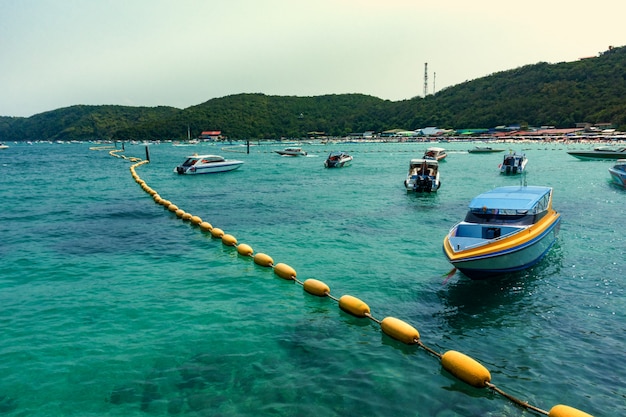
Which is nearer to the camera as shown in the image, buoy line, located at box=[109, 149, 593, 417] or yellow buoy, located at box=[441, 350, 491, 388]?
buoy line, located at box=[109, 149, 593, 417]

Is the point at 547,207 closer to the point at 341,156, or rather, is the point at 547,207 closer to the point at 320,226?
the point at 320,226

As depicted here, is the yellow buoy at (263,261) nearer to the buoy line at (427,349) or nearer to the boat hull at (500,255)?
the buoy line at (427,349)

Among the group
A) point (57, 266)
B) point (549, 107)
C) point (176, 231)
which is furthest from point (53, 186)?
point (549, 107)

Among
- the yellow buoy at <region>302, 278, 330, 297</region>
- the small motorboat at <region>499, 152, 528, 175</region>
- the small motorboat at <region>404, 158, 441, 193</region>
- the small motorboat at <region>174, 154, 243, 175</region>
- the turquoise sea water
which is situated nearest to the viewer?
the turquoise sea water

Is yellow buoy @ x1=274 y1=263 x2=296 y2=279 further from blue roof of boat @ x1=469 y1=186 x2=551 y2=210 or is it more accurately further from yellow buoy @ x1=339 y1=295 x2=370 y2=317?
blue roof of boat @ x1=469 y1=186 x2=551 y2=210

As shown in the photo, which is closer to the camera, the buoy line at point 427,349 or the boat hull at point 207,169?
the buoy line at point 427,349

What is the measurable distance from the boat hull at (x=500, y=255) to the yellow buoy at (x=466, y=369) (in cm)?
508

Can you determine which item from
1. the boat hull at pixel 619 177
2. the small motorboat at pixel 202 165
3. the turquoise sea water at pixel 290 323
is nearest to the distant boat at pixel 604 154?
the boat hull at pixel 619 177

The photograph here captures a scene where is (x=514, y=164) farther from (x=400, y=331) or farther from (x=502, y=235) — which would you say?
(x=400, y=331)

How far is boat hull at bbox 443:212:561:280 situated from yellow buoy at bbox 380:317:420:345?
4.01 meters

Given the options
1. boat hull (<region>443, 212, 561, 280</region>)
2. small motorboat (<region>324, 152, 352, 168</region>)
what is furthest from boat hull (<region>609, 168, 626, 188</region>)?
small motorboat (<region>324, 152, 352, 168</region>)

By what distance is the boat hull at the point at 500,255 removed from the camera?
13.8 meters

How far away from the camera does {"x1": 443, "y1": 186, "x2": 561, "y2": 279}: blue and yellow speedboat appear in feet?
45.6

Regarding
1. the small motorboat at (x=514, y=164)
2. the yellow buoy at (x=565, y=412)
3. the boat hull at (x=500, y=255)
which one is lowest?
the yellow buoy at (x=565, y=412)
